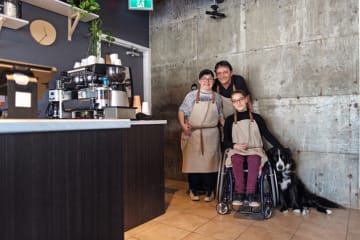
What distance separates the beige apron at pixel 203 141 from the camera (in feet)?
8.99

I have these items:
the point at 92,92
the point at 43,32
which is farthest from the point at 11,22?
the point at 92,92

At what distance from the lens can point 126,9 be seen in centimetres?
358

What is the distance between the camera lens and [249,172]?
226cm

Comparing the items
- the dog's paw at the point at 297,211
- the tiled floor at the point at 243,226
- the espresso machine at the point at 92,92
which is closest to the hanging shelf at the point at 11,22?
the espresso machine at the point at 92,92

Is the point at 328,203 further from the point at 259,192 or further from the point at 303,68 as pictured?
the point at 303,68

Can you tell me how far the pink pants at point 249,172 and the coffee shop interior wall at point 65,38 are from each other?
6.36 ft

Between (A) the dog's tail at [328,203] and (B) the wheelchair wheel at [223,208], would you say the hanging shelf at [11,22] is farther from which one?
(A) the dog's tail at [328,203]

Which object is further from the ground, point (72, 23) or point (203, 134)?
point (72, 23)

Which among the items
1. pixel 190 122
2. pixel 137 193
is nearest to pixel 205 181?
pixel 190 122

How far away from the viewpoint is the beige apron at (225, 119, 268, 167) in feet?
7.89

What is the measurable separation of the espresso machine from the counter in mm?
642

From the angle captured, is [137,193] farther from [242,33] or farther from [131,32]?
[131,32]

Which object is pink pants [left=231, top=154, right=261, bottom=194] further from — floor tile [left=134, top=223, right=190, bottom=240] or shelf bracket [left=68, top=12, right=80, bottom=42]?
shelf bracket [left=68, top=12, right=80, bottom=42]

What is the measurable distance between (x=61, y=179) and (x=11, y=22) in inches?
78.0
